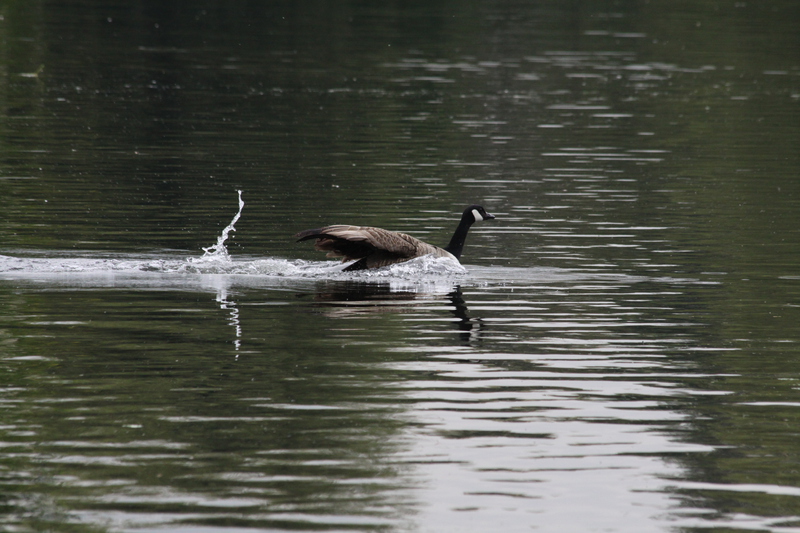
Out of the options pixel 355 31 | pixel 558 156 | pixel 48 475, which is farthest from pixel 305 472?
pixel 355 31

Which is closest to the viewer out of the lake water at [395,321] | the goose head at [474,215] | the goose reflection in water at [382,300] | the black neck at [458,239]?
the lake water at [395,321]

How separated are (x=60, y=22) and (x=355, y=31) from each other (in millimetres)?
18018

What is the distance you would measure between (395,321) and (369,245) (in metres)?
3.10

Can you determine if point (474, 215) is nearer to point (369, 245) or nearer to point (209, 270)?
point (369, 245)

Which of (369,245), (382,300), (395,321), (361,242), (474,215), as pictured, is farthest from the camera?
(474,215)

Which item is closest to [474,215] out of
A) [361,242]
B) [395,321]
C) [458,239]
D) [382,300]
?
[458,239]

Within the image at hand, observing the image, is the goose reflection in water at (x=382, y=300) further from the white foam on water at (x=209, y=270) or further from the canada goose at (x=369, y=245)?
the canada goose at (x=369, y=245)

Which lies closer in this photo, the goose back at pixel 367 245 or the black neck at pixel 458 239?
the goose back at pixel 367 245

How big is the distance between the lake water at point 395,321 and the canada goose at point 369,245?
0.96 feet

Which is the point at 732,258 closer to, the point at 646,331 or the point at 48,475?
the point at 646,331

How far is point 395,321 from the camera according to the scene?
16.2 m

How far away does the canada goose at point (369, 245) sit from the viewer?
738 inches

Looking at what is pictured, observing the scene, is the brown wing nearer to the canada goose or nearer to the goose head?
the canada goose

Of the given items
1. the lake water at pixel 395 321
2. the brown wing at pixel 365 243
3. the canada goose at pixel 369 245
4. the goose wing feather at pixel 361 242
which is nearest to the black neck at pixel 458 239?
the canada goose at pixel 369 245
